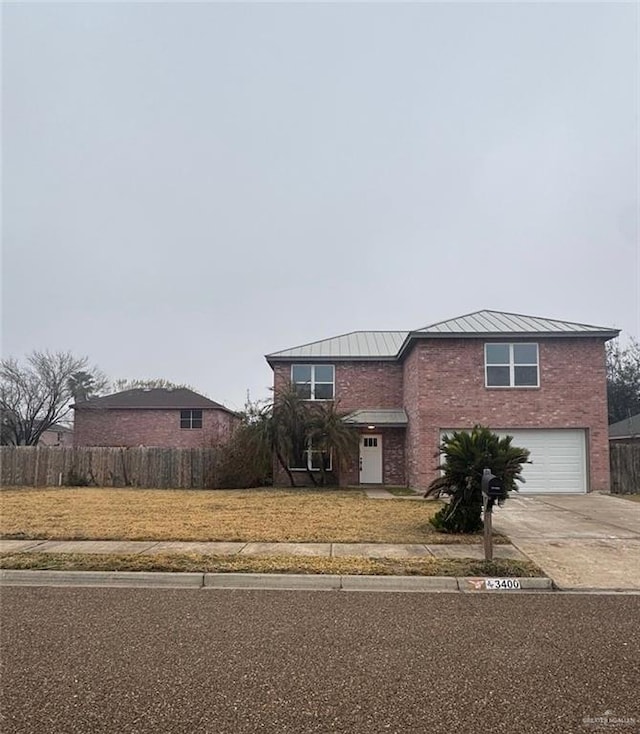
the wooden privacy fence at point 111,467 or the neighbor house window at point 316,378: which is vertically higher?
the neighbor house window at point 316,378

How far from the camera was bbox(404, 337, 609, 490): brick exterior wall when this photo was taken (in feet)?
61.1

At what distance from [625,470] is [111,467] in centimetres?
1946

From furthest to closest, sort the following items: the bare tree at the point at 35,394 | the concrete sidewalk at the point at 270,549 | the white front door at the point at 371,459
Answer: the bare tree at the point at 35,394 → the white front door at the point at 371,459 → the concrete sidewalk at the point at 270,549

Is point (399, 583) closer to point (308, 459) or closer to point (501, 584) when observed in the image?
point (501, 584)

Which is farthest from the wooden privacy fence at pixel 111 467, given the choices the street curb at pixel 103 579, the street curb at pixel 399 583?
the street curb at pixel 399 583

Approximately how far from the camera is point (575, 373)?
18.8 m

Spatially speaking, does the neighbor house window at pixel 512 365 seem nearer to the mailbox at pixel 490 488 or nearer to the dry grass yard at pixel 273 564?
the mailbox at pixel 490 488

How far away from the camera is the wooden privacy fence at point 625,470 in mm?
19312

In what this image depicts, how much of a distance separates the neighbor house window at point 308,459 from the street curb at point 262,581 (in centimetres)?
1374

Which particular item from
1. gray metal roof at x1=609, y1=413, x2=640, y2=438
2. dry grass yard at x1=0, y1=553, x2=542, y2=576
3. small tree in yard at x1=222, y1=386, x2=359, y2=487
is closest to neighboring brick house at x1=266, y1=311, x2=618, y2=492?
small tree in yard at x1=222, y1=386, x2=359, y2=487

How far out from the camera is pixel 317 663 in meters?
4.39

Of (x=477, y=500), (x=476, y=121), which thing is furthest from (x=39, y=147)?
(x=477, y=500)

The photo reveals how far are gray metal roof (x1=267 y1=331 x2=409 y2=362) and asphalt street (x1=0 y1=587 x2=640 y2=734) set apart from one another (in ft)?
54.9

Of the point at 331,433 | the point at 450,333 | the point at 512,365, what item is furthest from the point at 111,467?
the point at 512,365
